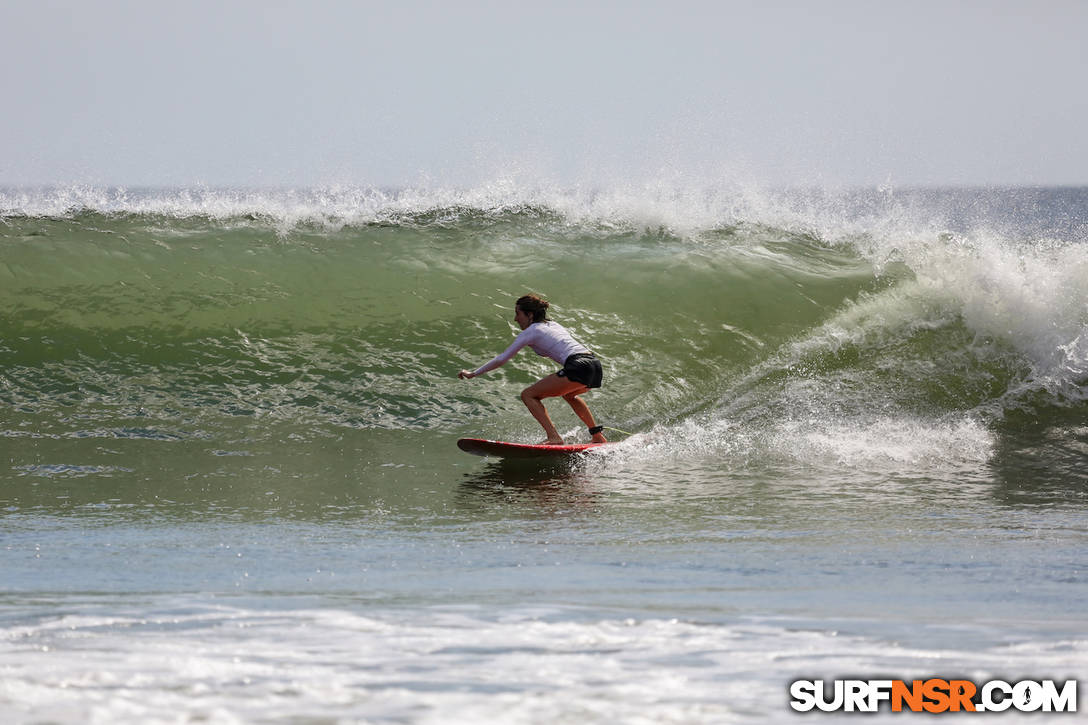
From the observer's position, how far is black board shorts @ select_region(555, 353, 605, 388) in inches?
314

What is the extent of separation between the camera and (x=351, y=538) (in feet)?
17.3

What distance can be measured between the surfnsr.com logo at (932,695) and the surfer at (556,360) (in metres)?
5.08

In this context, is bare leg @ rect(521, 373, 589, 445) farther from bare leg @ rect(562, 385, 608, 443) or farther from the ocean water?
the ocean water

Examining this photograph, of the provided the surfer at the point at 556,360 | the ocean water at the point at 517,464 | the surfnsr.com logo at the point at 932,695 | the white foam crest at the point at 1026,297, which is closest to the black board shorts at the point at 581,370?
the surfer at the point at 556,360

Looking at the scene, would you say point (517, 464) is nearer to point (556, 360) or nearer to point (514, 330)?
point (556, 360)

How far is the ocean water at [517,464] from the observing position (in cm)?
301

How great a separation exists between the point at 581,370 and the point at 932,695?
538 centimetres

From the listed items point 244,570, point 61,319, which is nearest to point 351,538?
point 244,570

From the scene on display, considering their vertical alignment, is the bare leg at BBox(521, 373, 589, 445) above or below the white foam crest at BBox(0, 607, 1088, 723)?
above

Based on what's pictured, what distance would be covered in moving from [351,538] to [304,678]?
2.46 meters

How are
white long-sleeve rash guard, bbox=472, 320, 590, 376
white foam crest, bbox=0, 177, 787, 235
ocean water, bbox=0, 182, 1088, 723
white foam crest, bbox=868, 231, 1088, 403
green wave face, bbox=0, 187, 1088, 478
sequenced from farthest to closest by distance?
white foam crest, bbox=0, 177, 787, 235
white foam crest, bbox=868, 231, 1088, 403
green wave face, bbox=0, 187, 1088, 478
white long-sleeve rash guard, bbox=472, 320, 590, 376
ocean water, bbox=0, 182, 1088, 723

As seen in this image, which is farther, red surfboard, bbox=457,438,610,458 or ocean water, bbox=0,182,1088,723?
red surfboard, bbox=457,438,610,458

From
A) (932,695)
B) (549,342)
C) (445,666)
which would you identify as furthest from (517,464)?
(932,695)

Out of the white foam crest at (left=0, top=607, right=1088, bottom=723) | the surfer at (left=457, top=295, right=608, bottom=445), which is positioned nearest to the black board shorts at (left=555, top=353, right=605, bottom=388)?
the surfer at (left=457, top=295, right=608, bottom=445)
